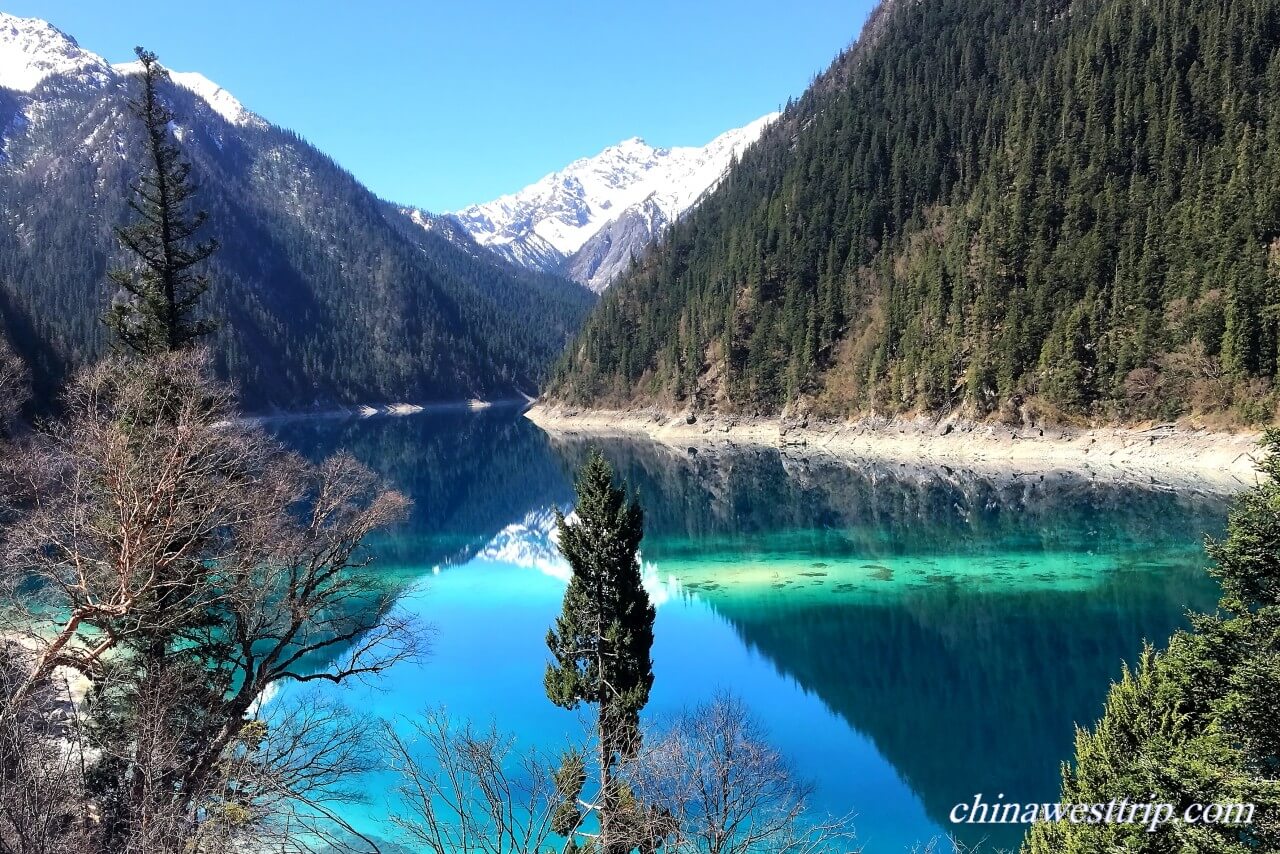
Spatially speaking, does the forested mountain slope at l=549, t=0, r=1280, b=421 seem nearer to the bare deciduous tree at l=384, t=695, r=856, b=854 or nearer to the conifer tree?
the bare deciduous tree at l=384, t=695, r=856, b=854

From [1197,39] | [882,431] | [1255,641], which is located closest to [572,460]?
[882,431]

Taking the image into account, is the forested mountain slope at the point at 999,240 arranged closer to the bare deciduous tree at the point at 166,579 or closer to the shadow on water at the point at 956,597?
the shadow on water at the point at 956,597

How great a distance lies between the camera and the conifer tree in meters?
21.4

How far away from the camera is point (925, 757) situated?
67.8 ft

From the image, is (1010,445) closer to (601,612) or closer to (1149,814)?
(601,612)

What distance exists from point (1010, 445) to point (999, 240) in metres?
28.9

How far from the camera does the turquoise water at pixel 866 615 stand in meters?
20.9

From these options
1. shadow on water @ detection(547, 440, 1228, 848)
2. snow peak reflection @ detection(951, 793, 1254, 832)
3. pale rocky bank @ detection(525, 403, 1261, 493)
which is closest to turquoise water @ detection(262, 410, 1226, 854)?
shadow on water @ detection(547, 440, 1228, 848)

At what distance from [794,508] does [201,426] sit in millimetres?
47554

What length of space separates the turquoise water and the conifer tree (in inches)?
491

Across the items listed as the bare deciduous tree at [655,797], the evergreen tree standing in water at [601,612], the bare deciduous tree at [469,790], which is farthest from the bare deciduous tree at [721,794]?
the bare deciduous tree at [469,790]

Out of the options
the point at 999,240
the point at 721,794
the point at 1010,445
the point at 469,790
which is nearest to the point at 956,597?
the point at 469,790

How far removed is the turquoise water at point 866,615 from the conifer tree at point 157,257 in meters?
12.5

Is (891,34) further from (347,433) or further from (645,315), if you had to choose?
(347,433)
